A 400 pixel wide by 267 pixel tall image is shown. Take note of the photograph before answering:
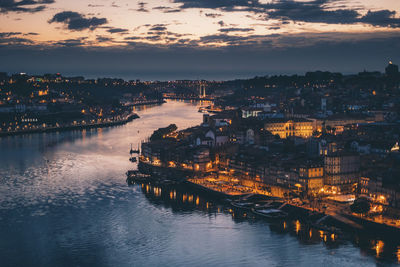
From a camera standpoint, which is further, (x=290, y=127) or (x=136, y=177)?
(x=290, y=127)

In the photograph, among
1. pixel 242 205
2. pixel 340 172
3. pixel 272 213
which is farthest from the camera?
pixel 340 172

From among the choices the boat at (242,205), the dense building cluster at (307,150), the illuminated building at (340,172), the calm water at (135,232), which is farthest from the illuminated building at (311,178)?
the calm water at (135,232)

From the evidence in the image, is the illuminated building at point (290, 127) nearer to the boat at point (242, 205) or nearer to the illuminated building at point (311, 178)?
the illuminated building at point (311, 178)

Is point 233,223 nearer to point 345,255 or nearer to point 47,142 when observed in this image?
point 345,255

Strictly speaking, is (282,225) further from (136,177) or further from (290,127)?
(290,127)

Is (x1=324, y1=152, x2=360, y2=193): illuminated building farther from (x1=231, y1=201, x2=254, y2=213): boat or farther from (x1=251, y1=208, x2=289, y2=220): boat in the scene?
(x1=231, y1=201, x2=254, y2=213): boat

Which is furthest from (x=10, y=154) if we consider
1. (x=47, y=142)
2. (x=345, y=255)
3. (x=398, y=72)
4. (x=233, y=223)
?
(x=398, y=72)

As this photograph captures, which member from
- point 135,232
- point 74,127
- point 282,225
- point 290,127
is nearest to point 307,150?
point 290,127
